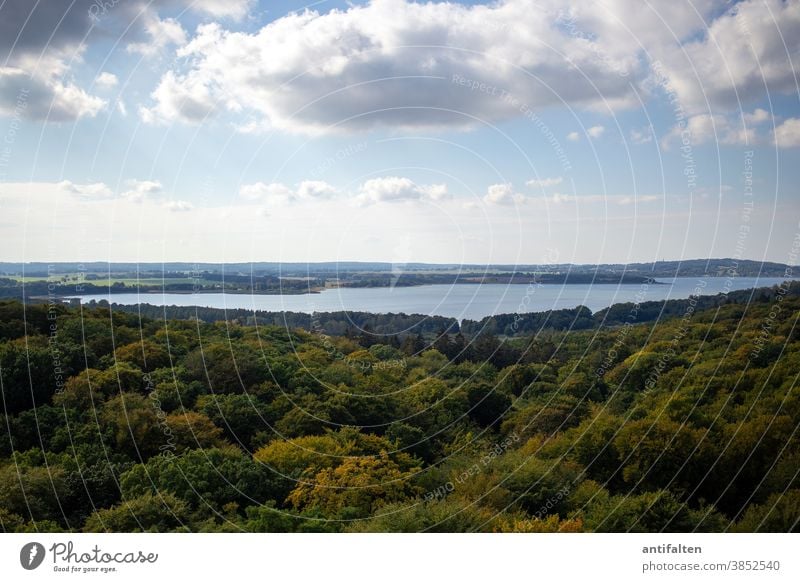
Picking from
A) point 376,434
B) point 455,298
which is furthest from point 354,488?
point 455,298

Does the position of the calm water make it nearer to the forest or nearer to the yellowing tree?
the forest

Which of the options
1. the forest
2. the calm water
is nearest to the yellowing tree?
the forest

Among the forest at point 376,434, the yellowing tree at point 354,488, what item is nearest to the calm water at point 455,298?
the forest at point 376,434

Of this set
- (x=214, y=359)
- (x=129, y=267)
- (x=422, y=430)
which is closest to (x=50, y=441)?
(x=214, y=359)

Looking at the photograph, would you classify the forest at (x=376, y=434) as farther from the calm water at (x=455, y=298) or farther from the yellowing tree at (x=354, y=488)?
the calm water at (x=455, y=298)

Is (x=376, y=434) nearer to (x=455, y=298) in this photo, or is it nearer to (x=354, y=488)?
(x=354, y=488)

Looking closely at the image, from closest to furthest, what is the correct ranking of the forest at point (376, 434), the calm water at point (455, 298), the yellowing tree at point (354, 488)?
the forest at point (376, 434)
the yellowing tree at point (354, 488)
the calm water at point (455, 298)
